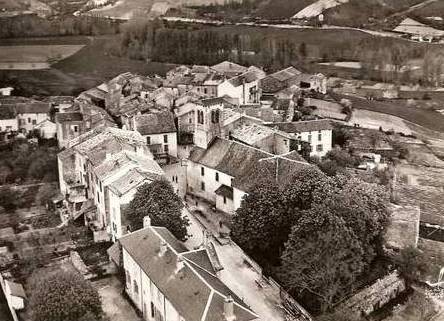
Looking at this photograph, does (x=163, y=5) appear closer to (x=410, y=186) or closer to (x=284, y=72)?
(x=284, y=72)

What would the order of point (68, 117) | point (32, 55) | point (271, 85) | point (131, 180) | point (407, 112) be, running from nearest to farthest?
1. point (131, 180)
2. point (68, 117)
3. point (271, 85)
4. point (407, 112)
5. point (32, 55)

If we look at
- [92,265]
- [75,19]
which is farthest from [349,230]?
[75,19]

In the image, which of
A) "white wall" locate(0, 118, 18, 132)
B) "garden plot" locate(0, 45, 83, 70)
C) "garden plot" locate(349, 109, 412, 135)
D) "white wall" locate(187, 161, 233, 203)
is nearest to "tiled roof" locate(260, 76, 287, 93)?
"garden plot" locate(349, 109, 412, 135)

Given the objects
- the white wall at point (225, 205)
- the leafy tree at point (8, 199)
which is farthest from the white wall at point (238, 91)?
the leafy tree at point (8, 199)

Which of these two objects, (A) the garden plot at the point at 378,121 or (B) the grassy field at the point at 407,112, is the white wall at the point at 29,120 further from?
(B) the grassy field at the point at 407,112

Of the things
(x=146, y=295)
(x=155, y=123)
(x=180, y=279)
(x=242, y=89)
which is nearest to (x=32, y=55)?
(x=242, y=89)

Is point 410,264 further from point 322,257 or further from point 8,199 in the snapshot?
point 8,199
